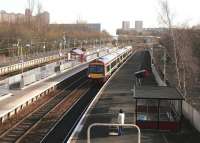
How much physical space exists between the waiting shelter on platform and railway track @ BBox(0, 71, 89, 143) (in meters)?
5.33

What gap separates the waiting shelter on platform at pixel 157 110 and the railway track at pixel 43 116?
5.33 metres

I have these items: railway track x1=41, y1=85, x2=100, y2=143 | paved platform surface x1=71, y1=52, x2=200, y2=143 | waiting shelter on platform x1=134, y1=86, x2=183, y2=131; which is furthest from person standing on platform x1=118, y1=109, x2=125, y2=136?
railway track x1=41, y1=85, x2=100, y2=143

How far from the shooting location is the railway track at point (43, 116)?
21703 mm

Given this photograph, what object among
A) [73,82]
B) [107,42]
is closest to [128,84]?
[73,82]

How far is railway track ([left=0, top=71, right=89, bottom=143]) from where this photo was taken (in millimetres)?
21703

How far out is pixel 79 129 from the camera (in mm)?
20703

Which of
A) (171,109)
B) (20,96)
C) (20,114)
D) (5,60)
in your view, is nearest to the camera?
(171,109)

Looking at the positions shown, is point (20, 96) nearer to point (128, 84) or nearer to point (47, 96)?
point (47, 96)

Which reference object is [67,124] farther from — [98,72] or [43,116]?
[98,72]

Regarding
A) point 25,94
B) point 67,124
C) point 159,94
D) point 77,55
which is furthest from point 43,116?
point 77,55

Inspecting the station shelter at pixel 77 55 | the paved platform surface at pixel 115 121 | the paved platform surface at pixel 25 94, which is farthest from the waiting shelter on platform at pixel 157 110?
the station shelter at pixel 77 55

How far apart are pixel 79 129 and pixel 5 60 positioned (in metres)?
41.1

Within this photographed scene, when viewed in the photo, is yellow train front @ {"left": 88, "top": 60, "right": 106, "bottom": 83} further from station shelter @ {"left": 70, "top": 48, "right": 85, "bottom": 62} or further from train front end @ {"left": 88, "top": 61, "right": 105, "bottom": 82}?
station shelter @ {"left": 70, "top": 48, "right": 85, "bottom": 62}

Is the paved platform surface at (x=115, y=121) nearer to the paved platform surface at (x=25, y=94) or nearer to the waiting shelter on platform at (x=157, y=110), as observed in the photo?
the waiting shelter on platform at (x=157, y=110)
